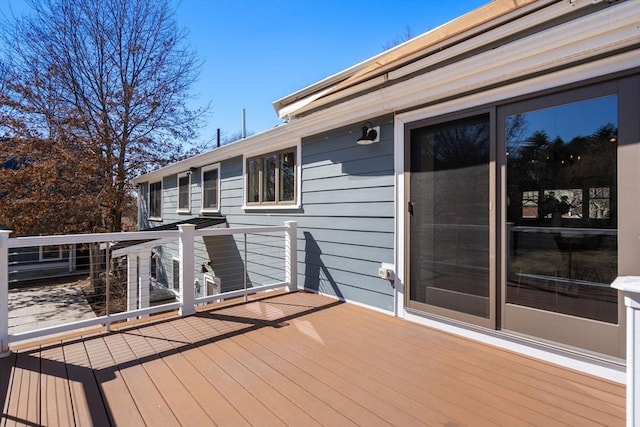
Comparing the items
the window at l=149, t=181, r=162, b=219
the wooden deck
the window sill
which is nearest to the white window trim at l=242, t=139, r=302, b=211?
the window sill

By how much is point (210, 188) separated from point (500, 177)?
21.1 ft

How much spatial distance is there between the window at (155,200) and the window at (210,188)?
12.7ft

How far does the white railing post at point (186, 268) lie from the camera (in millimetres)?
3549

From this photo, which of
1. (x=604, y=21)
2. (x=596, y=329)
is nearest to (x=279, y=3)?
(x=604, y=21)

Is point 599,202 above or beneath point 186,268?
above

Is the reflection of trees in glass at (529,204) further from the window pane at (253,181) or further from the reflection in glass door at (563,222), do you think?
the window pane at (253,181)

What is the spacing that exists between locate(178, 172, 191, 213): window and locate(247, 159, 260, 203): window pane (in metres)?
3.27

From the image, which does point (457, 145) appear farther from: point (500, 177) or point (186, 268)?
point (186, 268)

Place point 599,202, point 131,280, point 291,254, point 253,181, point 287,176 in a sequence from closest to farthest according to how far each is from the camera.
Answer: point 599,202
point 291,254
point 287,176
point 131,280
point 253,181

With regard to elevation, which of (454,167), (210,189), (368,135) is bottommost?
(454,167)

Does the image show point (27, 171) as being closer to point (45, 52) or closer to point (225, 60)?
point (45, 52)

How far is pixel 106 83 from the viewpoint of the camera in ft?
37.3

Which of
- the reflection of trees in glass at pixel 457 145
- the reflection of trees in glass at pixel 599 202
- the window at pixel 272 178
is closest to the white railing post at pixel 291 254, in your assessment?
the window at pixel 272 178

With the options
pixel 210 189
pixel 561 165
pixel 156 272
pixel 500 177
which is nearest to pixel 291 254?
pixel 500 177
